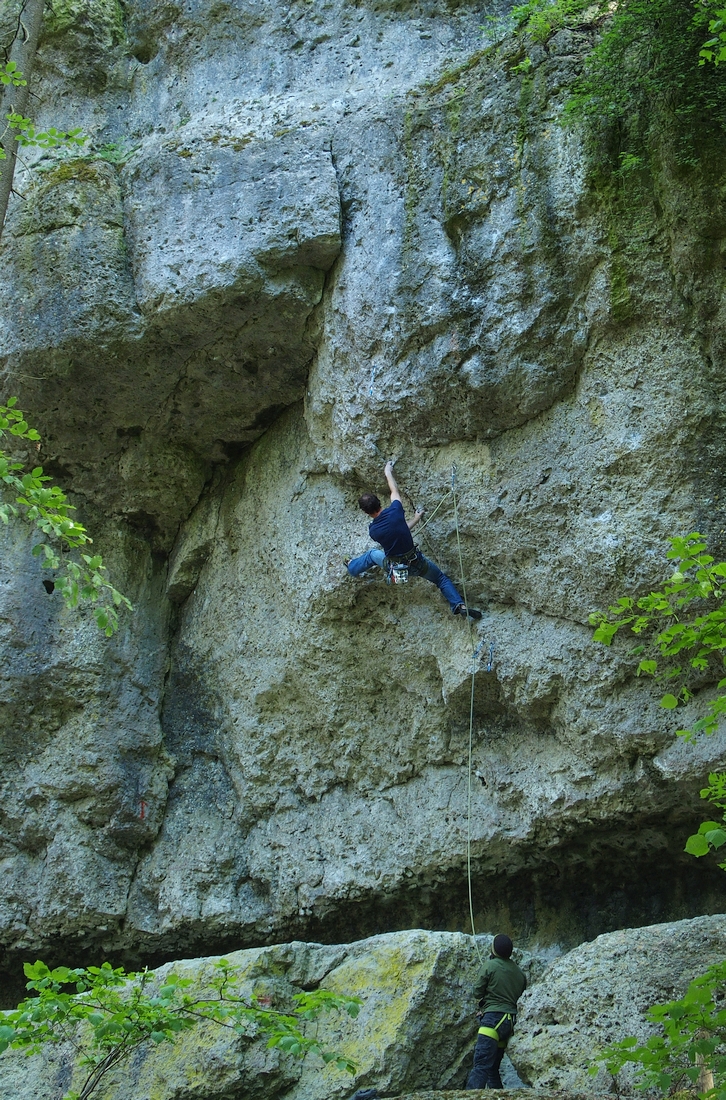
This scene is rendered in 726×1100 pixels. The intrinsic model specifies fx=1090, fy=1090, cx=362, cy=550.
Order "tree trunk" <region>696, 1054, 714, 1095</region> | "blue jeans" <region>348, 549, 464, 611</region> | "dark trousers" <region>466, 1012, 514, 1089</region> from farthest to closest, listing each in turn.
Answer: "blue jeans" <region>348, 549, 464, 611</region> < "dark trousers" <region>466, 1012, 514, 1089</region> < "tree trunk" <region>696, 1054, 714, 1095</region>

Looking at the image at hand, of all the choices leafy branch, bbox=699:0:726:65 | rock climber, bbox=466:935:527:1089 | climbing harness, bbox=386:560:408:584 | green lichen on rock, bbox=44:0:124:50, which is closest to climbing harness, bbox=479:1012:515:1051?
rock climber, bbox=466:935:527:1089

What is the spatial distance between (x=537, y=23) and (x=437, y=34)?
1.54 m

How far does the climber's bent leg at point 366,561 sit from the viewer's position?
7766 millimetres

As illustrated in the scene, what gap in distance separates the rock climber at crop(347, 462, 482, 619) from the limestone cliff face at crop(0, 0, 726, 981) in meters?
0.22

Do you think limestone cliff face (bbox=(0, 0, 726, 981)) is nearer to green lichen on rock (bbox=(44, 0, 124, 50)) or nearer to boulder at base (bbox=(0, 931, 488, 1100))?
green lichen on rock (bbox=(44, 0, 124, 50))

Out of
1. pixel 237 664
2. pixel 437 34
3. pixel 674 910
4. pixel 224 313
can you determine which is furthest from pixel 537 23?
pixel 674 910

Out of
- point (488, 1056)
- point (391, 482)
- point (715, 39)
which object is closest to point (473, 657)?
point (391, 482)

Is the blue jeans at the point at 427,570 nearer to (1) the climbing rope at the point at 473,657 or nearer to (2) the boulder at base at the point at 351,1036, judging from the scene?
(1) the climbing rope at the point at 473,657

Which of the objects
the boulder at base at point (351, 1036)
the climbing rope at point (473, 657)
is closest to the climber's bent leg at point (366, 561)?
the climbing rope at point (473, 657)

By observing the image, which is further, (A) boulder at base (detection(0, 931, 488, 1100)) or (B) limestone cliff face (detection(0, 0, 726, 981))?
(B) limestone cliff face (detection(0, 0, 726, 981))

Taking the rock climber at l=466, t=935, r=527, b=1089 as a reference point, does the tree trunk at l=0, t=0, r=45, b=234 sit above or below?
above

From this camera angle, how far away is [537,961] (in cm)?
698

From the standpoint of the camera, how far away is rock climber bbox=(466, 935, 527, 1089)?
20.4ft

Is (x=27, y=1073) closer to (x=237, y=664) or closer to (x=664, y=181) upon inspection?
(x=237, y=664)
